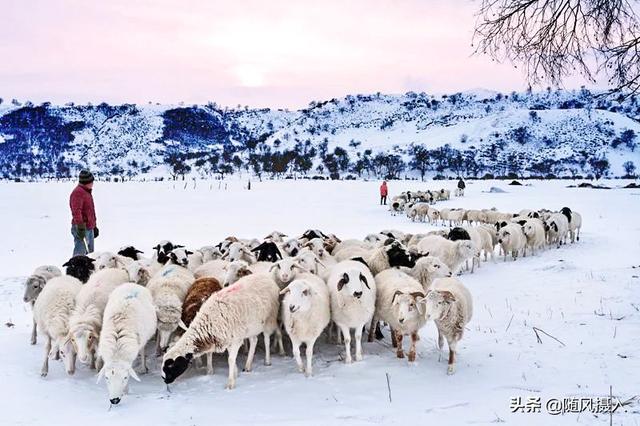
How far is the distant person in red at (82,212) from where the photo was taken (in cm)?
1060

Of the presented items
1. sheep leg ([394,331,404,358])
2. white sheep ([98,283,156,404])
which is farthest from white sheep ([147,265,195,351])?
sheep leg ([394,331,404,358])

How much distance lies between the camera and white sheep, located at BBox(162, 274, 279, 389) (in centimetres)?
605

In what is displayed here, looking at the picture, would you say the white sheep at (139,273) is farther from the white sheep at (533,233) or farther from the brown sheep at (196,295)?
the white sheep at (533,233)

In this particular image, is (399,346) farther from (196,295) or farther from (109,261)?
(109,261)

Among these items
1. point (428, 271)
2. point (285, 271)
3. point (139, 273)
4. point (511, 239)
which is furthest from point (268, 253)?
point (511, 239)

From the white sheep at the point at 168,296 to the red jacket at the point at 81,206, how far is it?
3654 millimetres

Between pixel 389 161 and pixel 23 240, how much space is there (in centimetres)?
9990

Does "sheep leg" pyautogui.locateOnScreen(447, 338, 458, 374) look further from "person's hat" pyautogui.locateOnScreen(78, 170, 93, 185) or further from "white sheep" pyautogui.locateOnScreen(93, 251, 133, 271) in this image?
"person's hat" pyautogui.locateOnScreen(78, 170, 93, 185)

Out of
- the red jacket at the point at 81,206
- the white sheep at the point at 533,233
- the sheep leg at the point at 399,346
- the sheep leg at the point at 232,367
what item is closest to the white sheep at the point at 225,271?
the sheep leg at the point at 232,367

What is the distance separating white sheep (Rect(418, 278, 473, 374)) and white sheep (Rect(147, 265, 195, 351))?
3.46 metres

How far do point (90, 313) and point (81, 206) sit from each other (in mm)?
4883

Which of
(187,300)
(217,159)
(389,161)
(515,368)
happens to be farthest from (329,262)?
(217,159)

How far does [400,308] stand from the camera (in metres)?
6.64

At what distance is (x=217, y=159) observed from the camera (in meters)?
130
